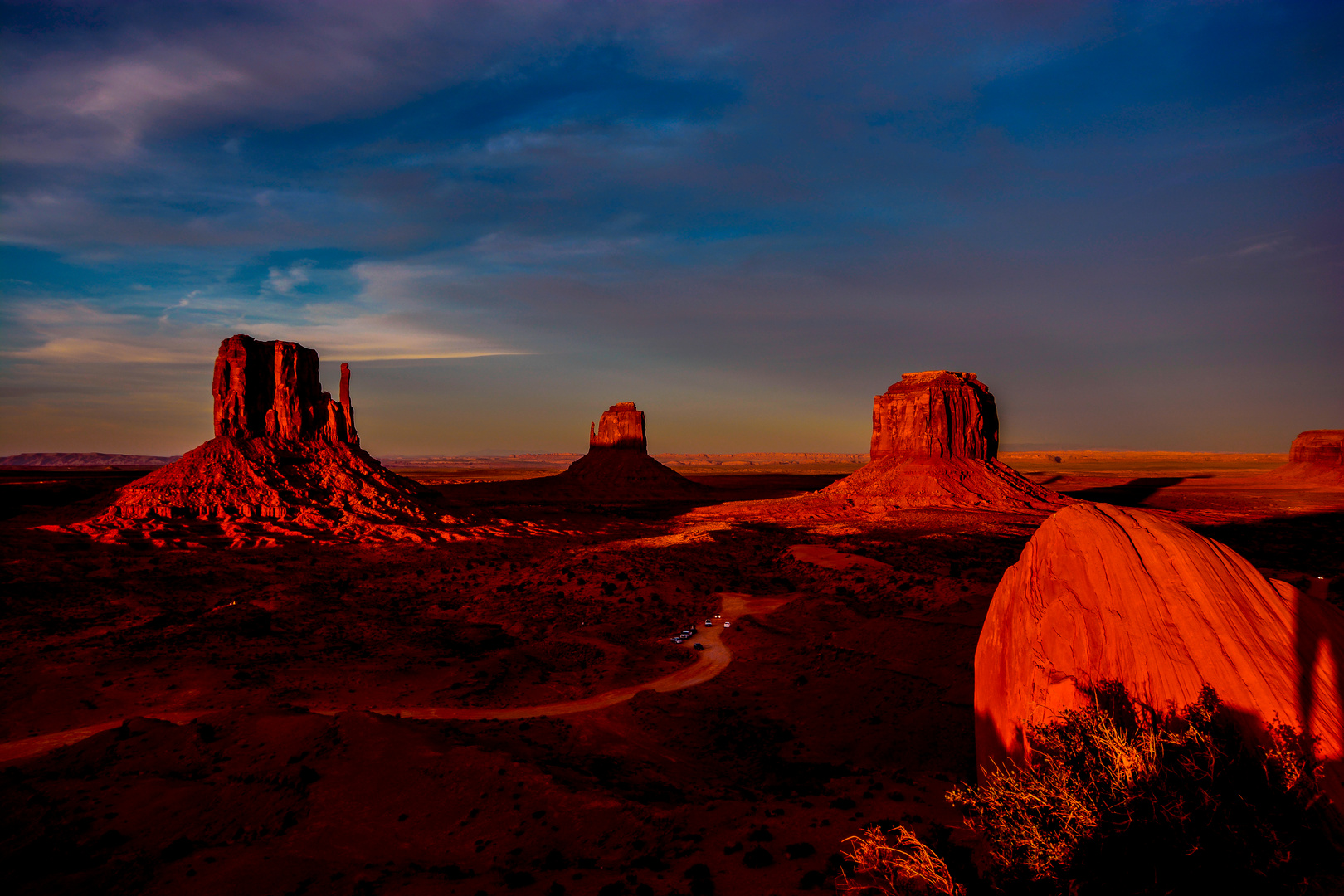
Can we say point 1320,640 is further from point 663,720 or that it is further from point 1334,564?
point 1334,564

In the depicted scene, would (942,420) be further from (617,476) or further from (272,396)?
(272,396)

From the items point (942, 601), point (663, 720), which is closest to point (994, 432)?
point (942, 601)

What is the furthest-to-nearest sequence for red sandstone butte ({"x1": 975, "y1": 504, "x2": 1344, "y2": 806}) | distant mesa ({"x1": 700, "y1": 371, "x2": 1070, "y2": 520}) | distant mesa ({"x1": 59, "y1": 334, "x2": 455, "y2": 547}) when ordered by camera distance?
distant mesa ({"x1": 700, "y1": 371, "x2": 1070, "y2": 520})
distant mesa ({"x1": 59, "y1": 334, "x2": 455, "y2": 547})
red sandstone butte ({"x1": 975, "y1": 504, "x2": 1344, "y2": 806})

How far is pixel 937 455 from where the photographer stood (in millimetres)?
71062

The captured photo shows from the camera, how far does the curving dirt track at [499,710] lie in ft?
48.6

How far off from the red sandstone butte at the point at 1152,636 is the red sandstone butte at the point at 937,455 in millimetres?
56536

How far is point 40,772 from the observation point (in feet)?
39.2

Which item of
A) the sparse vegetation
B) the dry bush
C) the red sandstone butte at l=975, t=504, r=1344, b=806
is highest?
the red sandstone butte at l=975, t=504, r=1344, b=806

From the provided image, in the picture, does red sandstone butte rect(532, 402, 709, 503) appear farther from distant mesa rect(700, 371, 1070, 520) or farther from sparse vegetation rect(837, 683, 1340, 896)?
sparse vegetation rect(837, 683, 1340, 896)

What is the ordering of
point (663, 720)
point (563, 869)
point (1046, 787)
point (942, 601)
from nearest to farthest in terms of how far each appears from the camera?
point (1046, 787), point (563, 869), point (663, 720), point (942, 601)

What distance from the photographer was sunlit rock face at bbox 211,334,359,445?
1797 inches

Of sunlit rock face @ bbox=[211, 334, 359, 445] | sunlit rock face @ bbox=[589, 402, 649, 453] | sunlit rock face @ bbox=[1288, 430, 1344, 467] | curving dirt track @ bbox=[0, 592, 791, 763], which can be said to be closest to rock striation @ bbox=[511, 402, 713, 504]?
sunlit rock face @ bbox=[589, 402, 649, 453]

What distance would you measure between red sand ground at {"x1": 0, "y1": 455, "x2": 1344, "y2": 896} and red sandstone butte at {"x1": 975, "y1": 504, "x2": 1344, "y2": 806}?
2610 mm

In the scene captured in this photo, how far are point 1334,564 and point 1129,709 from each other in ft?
137
